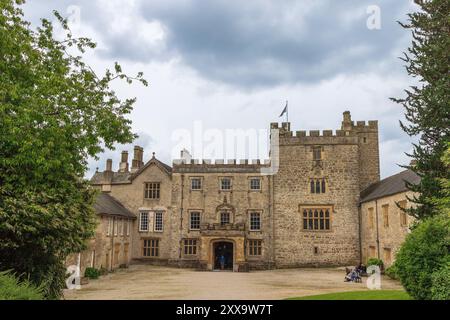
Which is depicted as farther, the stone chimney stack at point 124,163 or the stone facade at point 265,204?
the stone chimney stack at point 124,163

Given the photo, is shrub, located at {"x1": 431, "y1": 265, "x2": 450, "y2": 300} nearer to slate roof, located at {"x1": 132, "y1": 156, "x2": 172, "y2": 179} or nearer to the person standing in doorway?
the person standing in doorway

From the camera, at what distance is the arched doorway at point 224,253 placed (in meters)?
36.8

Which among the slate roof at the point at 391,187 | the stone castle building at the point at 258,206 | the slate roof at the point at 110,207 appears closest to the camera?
the slate roof at the point at 391,187

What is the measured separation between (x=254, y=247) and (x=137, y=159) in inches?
662

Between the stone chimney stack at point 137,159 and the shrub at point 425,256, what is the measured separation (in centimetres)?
3308

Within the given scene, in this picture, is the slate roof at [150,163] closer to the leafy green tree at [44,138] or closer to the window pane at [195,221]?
the window pane at [195,221]

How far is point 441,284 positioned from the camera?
1230cm

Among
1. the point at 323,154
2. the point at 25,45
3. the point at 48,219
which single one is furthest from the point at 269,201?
the point at 25,45

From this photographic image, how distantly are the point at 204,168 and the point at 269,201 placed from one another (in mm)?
7468

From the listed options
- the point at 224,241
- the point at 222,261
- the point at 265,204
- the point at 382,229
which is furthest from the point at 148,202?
the point at 382,229

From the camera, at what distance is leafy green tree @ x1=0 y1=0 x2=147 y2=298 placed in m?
11.3

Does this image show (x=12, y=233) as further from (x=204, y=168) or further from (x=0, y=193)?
(x=204, y=168)

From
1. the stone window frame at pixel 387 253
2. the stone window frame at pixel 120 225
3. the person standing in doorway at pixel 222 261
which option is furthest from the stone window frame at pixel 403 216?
the stone window frame at pixel 120 225

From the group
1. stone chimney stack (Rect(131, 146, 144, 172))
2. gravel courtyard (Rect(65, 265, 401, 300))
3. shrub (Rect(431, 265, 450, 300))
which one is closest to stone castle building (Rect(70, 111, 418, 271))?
stone chimney stack (Rect(131, 146, 144, 172))
